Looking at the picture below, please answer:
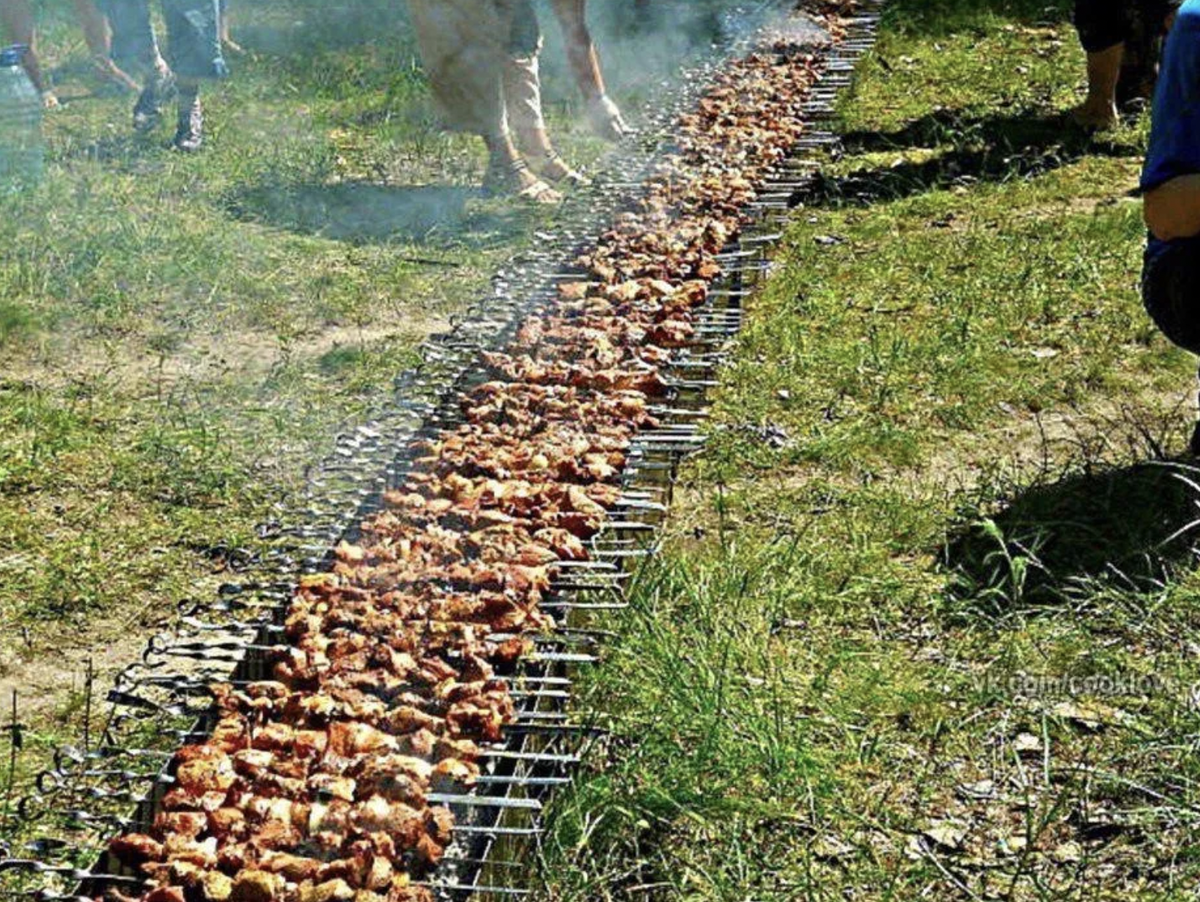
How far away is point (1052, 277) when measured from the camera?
5.90m

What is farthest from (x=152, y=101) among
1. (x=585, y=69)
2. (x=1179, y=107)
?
(x=1179, y=107)

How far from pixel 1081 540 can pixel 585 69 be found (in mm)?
4883

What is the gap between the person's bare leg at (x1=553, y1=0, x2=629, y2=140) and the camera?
26.7ft

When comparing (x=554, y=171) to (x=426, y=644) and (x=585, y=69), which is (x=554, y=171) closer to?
(x=585, y=69)

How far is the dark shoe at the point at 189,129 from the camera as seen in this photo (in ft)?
27.0

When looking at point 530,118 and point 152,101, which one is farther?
point 152,101

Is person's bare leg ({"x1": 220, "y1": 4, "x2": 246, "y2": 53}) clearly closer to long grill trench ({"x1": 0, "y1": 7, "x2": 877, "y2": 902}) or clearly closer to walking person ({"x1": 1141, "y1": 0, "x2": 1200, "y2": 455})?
long grill trench ({"x1": 0, "y1": 7, "x2": 877, "y2": 902})

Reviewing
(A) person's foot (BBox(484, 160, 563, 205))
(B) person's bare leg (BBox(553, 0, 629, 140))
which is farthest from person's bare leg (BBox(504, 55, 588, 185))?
(B) person's bare leg (BBox(553, 0, 629, 140))

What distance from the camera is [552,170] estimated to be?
25.0ft

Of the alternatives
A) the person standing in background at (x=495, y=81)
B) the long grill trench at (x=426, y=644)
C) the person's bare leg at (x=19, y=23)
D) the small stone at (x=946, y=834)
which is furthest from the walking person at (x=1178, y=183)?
the person's bare leg at (x=19, y=23)

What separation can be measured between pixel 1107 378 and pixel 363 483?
245 centimetres

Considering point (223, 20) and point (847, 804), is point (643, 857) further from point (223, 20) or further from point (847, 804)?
point (223, 20)

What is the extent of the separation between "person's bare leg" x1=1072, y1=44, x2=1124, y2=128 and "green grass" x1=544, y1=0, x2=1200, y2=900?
1509 millimetres

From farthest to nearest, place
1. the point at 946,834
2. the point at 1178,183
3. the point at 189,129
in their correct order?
the point at 189,129, the point at 1178,183, the point at 946,834
